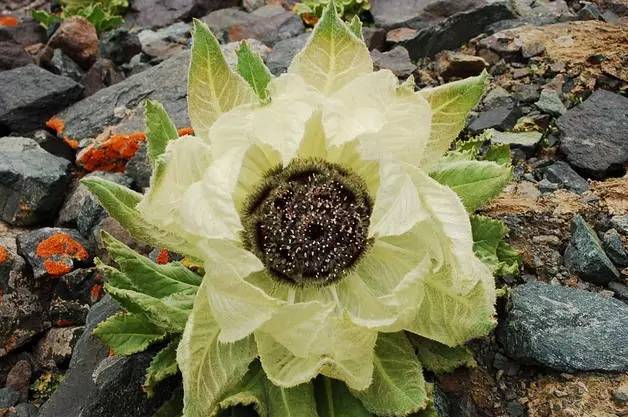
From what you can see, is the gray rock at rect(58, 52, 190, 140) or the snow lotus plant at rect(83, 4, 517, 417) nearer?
the snow lotus plant at rect(83, 4, 517, 417)

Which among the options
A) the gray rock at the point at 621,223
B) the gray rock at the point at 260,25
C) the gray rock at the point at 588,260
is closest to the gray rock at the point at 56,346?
the gray rock at the point at 588,260

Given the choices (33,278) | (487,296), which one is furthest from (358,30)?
(33,278)

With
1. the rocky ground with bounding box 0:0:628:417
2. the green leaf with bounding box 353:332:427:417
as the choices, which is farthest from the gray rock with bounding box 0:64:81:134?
the green leaf with bounding box 353:332:427:417

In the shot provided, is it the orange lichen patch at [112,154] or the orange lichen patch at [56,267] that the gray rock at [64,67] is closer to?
the orange lichen patch at [112,154]

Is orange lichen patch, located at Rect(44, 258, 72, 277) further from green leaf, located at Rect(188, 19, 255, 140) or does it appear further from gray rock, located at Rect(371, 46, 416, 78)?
gray rock, located at Rect(371, 46, 416, 78)

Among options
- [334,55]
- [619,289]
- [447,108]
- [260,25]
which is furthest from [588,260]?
[260,25]

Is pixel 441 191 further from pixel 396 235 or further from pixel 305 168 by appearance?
pixel 305 168
